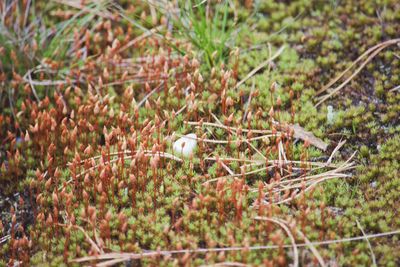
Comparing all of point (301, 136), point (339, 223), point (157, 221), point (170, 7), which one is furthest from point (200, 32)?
point (339, 223)

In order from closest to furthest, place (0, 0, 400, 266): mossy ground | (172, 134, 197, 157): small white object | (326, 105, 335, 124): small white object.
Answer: (0, 0, 400, 266): mossy ground, (172, 134, 197, 157): small white object, (326, 105, 335, 124): small white object

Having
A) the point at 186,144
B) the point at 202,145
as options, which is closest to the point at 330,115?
the point at 202,145

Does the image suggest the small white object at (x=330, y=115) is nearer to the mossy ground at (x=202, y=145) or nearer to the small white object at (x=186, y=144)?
the mossy ground at (x=202, y=145)

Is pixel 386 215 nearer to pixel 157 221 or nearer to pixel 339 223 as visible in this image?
pixel 339 223

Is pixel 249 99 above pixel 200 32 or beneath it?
beneath

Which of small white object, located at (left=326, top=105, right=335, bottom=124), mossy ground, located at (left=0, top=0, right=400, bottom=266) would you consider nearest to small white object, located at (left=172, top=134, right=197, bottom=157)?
mossy ground, located at (left=0, top=0, right=400, bottom=266)

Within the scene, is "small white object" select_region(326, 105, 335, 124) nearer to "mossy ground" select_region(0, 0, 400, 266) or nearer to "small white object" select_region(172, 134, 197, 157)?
"mossy ground" select_region(0, 0, 400, 266)
